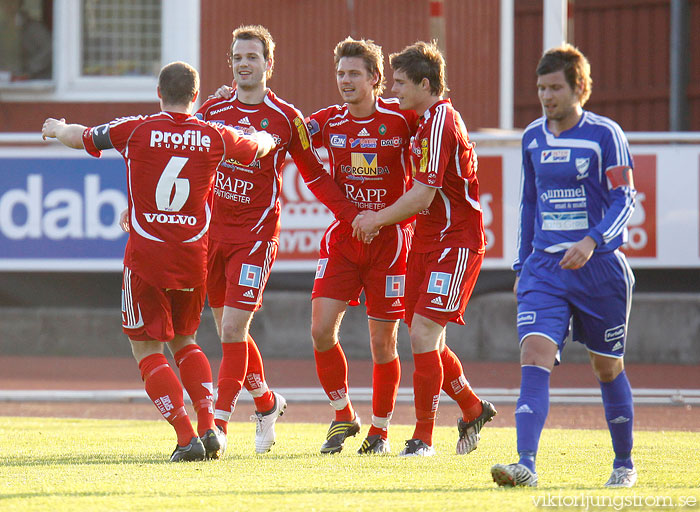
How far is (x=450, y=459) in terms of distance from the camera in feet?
21.5

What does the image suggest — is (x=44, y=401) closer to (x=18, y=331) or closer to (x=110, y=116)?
(x=18, y=331)

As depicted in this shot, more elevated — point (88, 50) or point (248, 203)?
point (88, 50)

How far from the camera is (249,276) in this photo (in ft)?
22.6

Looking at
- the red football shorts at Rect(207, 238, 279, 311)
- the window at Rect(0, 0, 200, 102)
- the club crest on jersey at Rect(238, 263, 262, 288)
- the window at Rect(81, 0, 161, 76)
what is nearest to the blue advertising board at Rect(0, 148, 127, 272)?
the window at Rect(0, 0, 200, 102)

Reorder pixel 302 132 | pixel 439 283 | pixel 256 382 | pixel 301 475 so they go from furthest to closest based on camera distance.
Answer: pixel 256 382 → pixel 302 132 → pixel 439 283 → pixel 301 475

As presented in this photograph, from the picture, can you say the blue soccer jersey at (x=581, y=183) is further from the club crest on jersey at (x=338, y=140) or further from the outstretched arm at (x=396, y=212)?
the club crest on jersey at (x=338, y=140)

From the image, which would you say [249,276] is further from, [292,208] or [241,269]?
[292,208]

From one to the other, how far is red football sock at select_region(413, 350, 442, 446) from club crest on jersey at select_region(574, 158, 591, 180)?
1691 millimetres

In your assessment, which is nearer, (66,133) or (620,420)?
(620,420)

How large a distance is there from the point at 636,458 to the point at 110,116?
1178 cm

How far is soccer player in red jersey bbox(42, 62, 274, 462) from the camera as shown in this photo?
6234 mm

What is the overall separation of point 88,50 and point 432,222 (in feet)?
38.5

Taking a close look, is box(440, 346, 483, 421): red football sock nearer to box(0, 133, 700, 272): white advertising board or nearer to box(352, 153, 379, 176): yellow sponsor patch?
box(352, 153, 379, 176): yellow sponsor patch

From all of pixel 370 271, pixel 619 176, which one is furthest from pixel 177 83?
pixel 619 176
